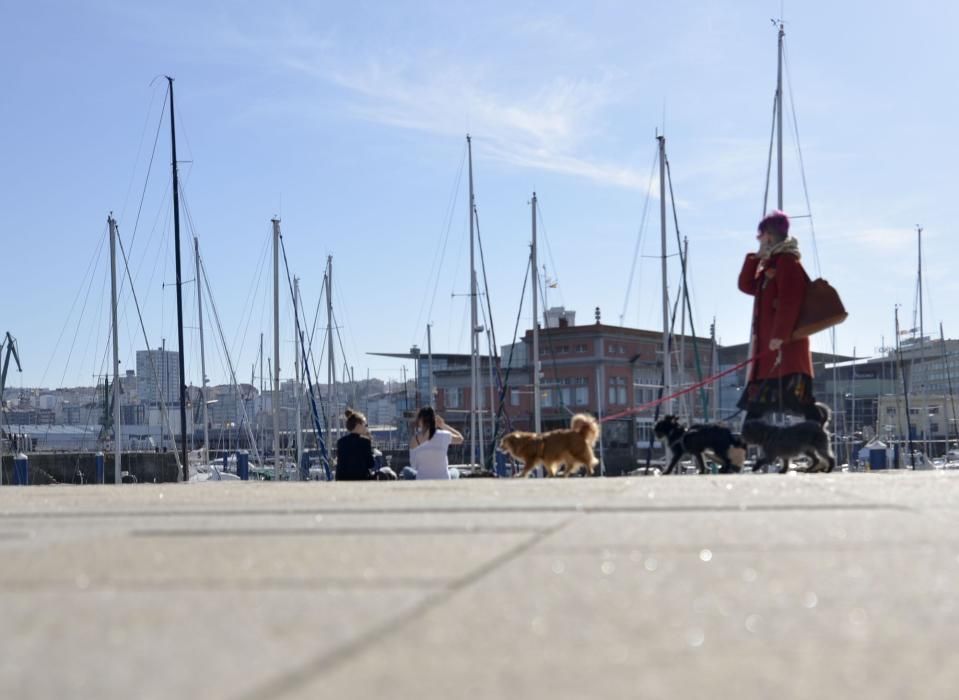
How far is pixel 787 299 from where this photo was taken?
1092 cm

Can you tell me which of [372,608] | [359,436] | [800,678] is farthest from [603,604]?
[359,436]

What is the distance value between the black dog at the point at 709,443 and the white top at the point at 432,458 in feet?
8.14

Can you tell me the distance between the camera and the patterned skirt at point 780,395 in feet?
35.9

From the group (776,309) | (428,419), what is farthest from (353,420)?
(776,309)

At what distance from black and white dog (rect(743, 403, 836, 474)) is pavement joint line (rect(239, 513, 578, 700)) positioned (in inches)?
282

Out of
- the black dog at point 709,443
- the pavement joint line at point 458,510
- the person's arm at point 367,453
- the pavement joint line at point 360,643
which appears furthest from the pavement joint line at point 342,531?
the person's arm at point 367,453

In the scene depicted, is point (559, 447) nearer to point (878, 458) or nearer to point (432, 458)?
point (432, 458)

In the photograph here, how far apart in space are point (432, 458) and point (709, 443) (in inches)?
120

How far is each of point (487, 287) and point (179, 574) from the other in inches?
1798

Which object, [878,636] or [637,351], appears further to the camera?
[637,351]

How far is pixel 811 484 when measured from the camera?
7.65 metres

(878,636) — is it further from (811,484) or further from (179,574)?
(811,484)

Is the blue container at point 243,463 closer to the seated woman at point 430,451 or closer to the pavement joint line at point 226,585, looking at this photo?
the seated woman at point 430,451

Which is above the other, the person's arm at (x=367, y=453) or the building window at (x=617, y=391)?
the building window at (x=617, y=391)
